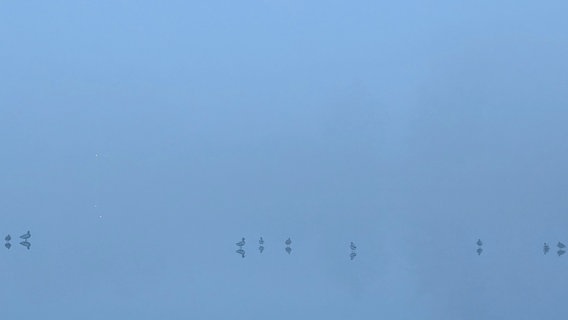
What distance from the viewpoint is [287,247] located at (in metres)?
3.47

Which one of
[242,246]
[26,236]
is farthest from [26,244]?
[242,246]

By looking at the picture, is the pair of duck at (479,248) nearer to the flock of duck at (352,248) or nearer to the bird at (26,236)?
the flock of duck at (352,248)

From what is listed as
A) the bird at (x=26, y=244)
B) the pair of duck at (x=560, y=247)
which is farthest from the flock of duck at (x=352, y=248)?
the bird at (x=26, y=244)

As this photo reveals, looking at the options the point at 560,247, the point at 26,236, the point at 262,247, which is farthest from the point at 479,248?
the point at 26,236

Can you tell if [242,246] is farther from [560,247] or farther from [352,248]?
[560,247]

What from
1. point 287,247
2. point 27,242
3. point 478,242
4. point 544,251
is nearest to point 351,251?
point 287,247

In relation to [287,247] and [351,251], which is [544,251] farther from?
[287,247]

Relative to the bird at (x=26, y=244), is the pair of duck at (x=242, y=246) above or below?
below

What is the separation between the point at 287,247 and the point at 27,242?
0.87m

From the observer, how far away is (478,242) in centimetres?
348

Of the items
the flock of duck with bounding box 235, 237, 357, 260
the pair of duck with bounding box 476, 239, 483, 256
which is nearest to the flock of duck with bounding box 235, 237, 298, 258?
the flock of duck with bounding box 235, 237, 357, 260

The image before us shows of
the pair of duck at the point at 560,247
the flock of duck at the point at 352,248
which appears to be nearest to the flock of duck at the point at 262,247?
the flock of duck at the point at 352,248

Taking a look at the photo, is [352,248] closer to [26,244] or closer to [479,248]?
[479,248]

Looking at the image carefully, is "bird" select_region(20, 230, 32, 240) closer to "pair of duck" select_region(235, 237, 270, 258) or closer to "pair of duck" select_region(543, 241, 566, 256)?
"pair of duck" select_region(235, 237, 270, 258)
